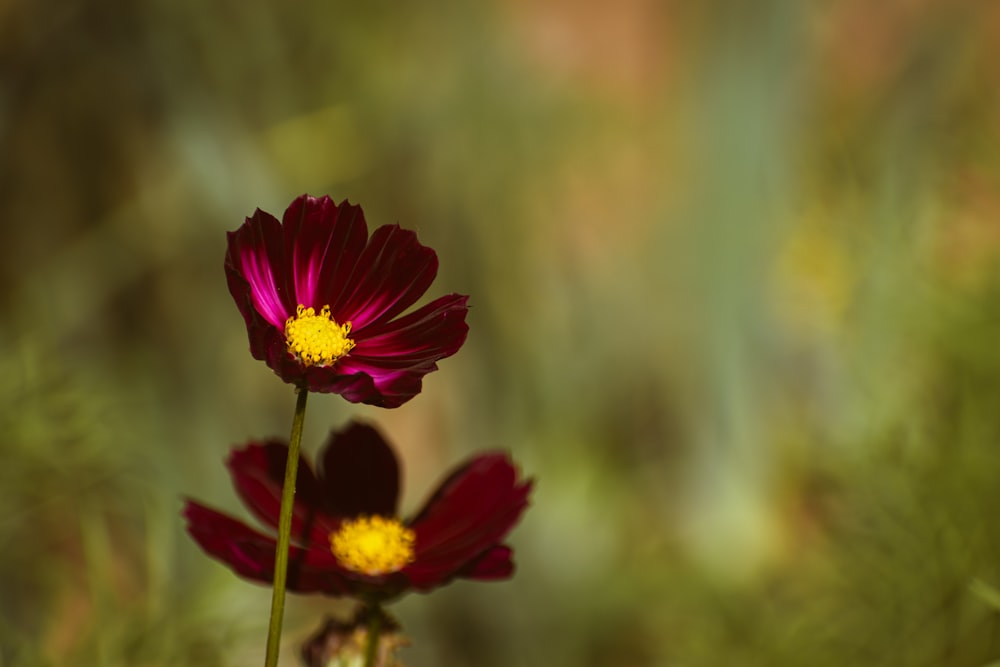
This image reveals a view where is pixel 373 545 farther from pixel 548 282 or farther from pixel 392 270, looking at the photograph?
pixel 548 282

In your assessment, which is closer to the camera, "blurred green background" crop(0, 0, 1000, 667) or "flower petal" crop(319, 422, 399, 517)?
"flower petal" crop(319, 422, 399, 517)

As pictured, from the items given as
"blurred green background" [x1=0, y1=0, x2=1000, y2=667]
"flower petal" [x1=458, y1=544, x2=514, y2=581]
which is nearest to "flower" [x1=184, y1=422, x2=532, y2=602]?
"flower petal" [x1=458, y1=544, x2=514, y2=581]

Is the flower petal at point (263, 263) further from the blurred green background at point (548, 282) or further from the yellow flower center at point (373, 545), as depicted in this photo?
the blurred green background at point (548, 282)

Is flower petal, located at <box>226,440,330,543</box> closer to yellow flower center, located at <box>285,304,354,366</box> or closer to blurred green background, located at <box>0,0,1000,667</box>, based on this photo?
yellow flower center, located at <box>285,304,354,366</box>

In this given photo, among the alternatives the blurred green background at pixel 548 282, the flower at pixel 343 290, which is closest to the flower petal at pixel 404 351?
the flower at pixel 343 290

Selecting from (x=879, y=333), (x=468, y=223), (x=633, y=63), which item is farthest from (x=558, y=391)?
(x=633, y=63)

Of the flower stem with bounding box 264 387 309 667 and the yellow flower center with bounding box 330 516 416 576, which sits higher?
the yellow flower center with bounding box 330 516 416 576
